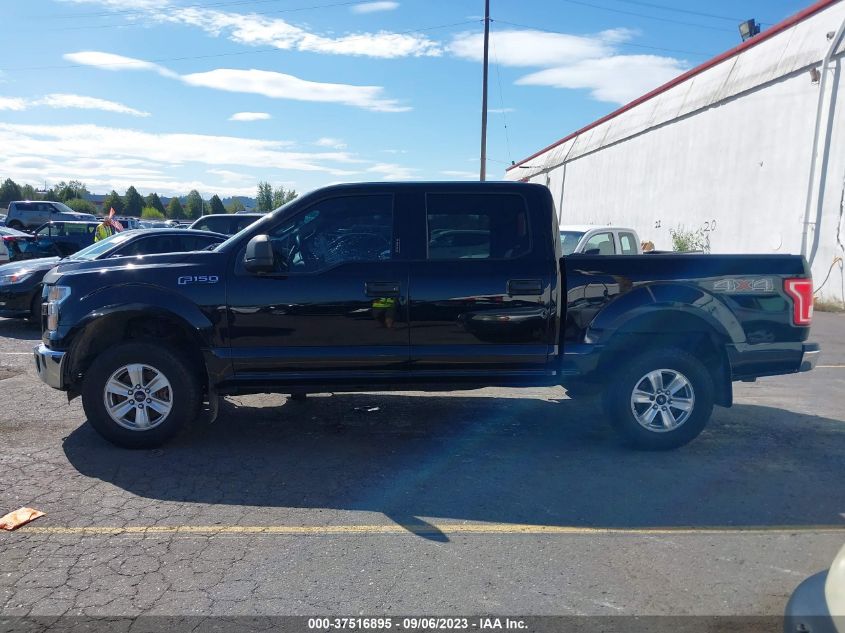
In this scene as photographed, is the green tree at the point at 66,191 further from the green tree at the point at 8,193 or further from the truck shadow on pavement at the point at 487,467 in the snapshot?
the truck shadow on pavement at the point at 487,467

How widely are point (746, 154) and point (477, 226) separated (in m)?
15.6

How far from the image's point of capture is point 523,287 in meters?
5.23

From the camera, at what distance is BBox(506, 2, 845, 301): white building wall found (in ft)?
50.2

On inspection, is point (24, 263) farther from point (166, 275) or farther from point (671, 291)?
point (671, 291)

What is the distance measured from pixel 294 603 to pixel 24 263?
399 inches

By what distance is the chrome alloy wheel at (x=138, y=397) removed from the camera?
204 inches

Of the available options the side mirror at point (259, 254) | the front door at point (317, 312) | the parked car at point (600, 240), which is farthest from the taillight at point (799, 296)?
the parked car at point (600, 240)

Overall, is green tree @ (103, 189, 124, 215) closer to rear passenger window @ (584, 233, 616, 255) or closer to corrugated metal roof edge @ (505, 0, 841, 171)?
corrugated metal roof edge @ (505, 0, 841, 171)

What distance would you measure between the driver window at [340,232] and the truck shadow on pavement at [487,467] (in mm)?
1528

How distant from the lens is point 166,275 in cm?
514

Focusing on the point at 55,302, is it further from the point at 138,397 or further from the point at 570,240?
the point at 570,240

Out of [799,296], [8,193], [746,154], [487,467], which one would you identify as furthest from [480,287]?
[8,193]

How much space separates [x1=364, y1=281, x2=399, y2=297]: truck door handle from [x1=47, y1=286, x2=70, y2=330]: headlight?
2284 millimetres

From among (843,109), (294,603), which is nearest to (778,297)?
(294,603)
